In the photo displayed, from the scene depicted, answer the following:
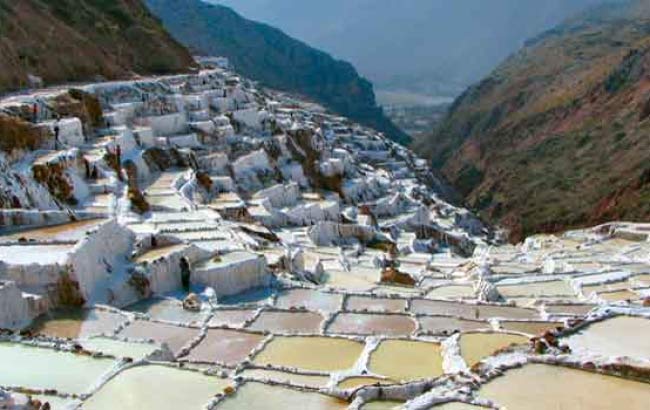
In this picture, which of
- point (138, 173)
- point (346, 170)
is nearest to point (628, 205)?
point (346, 170)

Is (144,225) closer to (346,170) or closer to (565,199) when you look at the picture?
(346,170)

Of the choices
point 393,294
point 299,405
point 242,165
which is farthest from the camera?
point 242,165

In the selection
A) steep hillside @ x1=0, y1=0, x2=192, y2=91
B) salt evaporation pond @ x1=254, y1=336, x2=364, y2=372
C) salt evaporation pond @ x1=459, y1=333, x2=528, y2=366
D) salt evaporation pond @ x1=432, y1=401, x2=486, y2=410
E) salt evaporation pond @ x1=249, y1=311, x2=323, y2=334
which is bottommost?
salt evaporation pond @ x1=249, y1=311, x2=323, y2=334

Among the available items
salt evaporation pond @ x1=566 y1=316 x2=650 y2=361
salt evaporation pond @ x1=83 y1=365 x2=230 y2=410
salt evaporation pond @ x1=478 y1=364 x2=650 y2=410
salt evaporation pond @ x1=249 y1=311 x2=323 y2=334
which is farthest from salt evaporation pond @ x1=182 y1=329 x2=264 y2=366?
salt evaporation pond @ x1=566 y1=316 x2=650 y2=361

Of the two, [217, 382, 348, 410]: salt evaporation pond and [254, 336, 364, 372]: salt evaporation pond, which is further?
[254, 336, 364, 372]: salt evaporation pond

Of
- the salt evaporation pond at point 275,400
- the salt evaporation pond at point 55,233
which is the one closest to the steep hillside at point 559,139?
the salt evaporation pond at point 55,233

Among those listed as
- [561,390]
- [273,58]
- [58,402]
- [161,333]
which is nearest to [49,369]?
[58,402]

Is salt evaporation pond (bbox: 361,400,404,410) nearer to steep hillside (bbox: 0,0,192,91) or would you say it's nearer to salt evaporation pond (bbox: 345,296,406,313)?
salt evaporation pond (bbox: 345,296,406,313)
